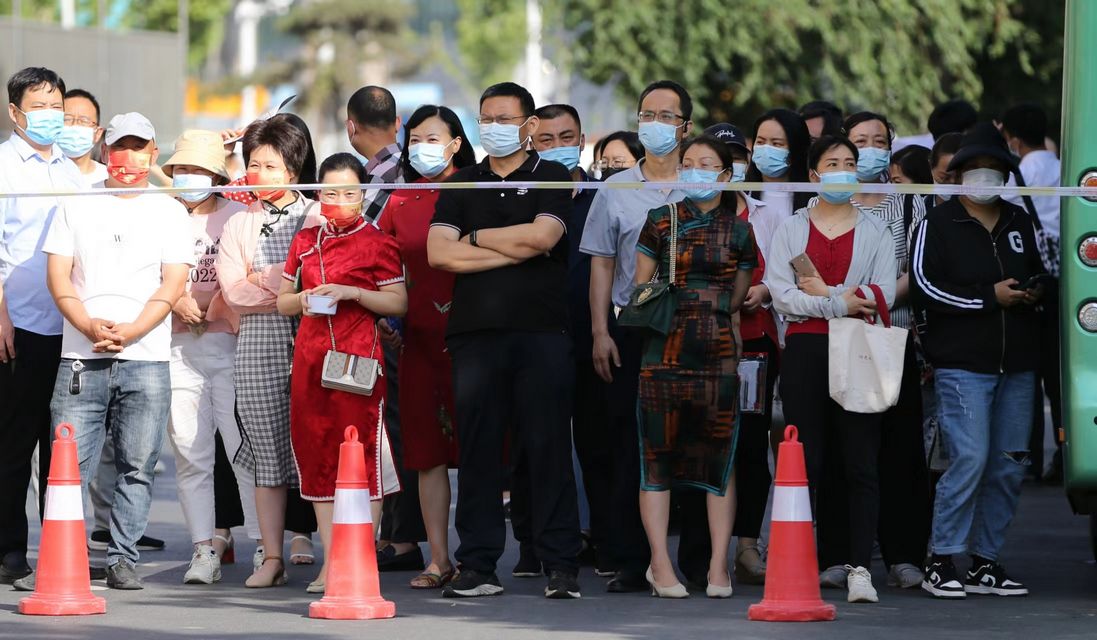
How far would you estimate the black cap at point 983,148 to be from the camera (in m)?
8.41

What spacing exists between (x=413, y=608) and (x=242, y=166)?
3026 mm

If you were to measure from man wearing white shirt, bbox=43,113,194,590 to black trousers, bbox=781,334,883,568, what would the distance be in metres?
2.80

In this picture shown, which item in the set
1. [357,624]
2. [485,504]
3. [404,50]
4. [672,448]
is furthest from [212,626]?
[404,50]

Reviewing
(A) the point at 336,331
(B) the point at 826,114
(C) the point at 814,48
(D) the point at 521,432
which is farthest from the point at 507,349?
(C) the point at 814,48

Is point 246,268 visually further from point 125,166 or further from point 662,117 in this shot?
point 662,117

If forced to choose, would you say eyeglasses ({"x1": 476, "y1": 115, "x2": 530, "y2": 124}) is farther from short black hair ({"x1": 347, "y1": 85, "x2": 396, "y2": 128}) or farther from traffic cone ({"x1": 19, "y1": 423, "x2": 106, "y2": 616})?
traffic cone ({"x1": 19, "y1": 423, "x2": 106, "y2": 616})

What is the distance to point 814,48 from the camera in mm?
25281

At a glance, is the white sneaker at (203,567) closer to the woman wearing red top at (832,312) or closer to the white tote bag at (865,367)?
the woman wearing red top at (832,312)

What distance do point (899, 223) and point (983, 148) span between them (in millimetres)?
703

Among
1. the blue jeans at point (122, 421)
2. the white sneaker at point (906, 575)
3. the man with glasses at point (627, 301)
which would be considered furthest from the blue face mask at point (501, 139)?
the white sneaker at point (906, 575)

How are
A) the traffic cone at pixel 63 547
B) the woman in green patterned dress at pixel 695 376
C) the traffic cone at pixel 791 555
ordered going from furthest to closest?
the woman in green patterned dress at pixel 695 376, the traffic cone at pixel 63 547, the traffic cone at pixel 791 555

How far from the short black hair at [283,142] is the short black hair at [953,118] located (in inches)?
165

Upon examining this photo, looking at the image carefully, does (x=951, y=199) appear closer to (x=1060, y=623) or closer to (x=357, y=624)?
(x=1060, y=623)

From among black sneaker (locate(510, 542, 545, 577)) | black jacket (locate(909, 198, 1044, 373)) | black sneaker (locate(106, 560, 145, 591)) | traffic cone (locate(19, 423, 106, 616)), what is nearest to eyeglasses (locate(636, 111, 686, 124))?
black jacket (locate(909, 198, 1044, 373))
